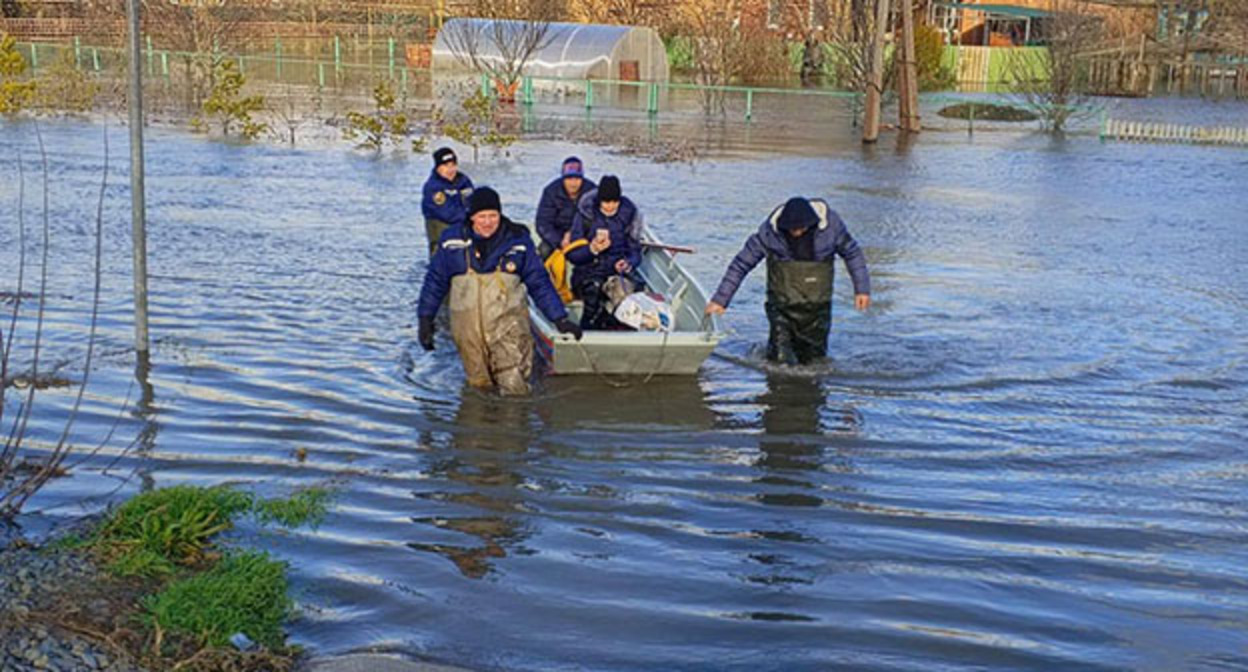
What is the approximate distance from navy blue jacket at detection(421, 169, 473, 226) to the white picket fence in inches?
980

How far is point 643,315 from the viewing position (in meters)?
10.3

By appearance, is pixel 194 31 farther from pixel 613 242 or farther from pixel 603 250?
pixel 603 250

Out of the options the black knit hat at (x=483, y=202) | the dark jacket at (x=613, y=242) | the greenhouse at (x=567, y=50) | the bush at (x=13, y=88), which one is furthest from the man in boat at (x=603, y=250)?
the greenhouse at (x=567, y=50)

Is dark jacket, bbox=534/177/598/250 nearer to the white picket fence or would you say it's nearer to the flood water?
the flood water

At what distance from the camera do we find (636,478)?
26.6 ft

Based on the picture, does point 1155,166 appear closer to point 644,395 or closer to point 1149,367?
point 1149,367

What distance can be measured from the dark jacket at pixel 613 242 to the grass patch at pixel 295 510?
4.24 m

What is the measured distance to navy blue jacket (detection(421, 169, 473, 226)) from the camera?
42.3 feet

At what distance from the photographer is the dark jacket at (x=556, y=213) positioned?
1212cm

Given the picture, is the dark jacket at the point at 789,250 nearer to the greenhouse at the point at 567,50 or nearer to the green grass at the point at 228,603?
the green grass at the point at 228,603

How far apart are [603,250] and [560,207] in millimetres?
1274

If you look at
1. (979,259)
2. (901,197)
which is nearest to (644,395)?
(979,259)

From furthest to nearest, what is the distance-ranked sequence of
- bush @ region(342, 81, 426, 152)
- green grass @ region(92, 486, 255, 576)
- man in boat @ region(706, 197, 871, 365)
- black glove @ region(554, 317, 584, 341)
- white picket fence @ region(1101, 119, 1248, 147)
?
white picket fence @ region(1101, 119, 1248, 147)
bush @ region(342, 81, 426, 152)
man in boat @ region(706, 197, 871, 365)
black glove @ region(554, 317, 584, 341)
green grass @ region(92, 486, 255, 576)

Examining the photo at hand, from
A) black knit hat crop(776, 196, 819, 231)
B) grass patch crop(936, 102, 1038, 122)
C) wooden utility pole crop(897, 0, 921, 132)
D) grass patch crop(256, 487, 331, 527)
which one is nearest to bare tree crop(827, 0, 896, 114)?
wooden utility pole crop(897, 0, 921, 132)
